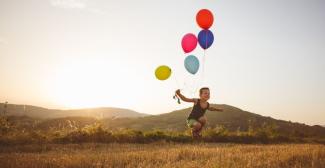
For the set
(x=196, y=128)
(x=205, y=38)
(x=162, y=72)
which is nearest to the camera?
(x=162, y=72)

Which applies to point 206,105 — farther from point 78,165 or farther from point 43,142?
point 78,165

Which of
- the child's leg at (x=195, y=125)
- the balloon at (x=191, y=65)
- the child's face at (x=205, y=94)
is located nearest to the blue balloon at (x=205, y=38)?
the balloon at (x=191, y=65)

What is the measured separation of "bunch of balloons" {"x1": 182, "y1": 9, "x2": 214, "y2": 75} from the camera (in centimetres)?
1068

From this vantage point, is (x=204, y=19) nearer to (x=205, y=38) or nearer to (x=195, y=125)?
(x=205, y=38)

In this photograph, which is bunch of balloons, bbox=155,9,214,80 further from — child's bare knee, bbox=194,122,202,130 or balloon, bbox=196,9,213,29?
child's bare knee, bbox=194,122,202,130

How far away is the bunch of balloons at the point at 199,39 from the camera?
10.7 metres

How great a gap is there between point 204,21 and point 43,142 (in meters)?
6.56

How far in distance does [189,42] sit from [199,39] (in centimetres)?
36

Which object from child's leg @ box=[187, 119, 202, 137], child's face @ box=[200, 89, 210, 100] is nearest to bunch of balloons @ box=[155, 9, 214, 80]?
child's face @ box=[200, 89, 210, 100]

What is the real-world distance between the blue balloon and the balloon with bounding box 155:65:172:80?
156 centimetres

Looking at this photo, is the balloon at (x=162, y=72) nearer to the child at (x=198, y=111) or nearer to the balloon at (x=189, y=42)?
the balloon at (x=189, y=42)

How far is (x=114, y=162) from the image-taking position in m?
5.62

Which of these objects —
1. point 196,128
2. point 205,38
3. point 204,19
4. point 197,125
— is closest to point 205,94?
point 197,125

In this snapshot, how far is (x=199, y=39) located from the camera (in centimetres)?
1088
